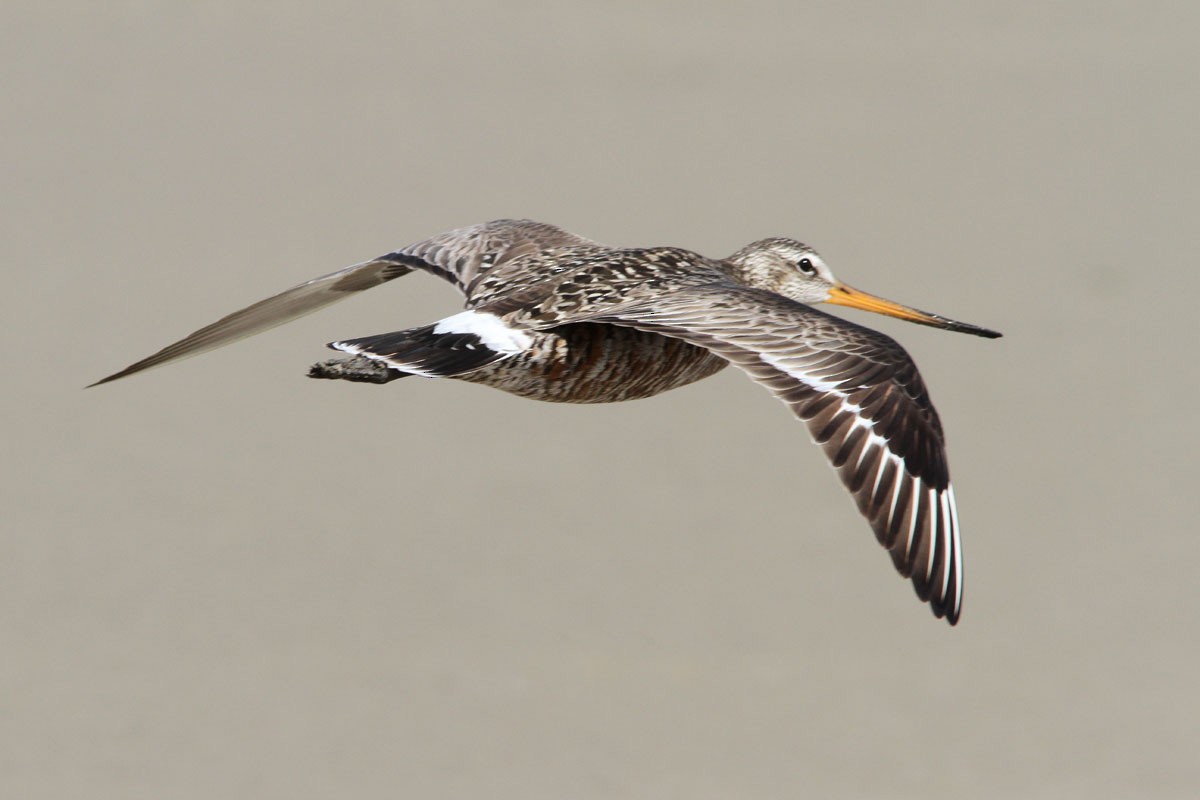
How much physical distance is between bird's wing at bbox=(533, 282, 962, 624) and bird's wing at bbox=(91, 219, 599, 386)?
1.84 meters

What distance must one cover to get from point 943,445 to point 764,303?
100 cm

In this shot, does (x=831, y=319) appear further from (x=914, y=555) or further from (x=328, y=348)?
(x=328, y=348)

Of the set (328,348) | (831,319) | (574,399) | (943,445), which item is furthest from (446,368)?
(943,445)

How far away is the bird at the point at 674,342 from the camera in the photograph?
722cm

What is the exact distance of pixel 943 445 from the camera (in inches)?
295

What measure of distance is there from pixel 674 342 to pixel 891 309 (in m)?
1.34

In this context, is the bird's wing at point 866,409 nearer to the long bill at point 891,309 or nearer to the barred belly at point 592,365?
the barred belly at point 592,365

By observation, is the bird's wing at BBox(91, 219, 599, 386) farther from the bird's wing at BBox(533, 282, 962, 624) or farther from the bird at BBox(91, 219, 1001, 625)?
the bird's wing at BBox(533, 282, 962, 624)

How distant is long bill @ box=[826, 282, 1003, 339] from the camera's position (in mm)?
8414

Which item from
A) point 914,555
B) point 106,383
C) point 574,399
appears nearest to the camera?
point 914,555

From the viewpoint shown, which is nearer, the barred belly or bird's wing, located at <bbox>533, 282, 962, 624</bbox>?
bird's wing, located at <bbox>533, 282, 962, 624</bbox>

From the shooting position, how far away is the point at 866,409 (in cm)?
731

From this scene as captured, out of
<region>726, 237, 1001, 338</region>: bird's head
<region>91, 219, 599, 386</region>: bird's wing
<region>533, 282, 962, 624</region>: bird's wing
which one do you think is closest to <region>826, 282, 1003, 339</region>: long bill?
<region>726, 237, 1001, 338</region>: bird's head

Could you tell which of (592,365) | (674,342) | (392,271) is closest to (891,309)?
(674,342)
